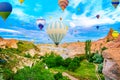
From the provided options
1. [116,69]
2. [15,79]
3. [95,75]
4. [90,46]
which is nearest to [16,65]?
[15,79]

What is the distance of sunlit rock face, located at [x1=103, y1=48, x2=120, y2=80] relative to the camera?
905 centimetres

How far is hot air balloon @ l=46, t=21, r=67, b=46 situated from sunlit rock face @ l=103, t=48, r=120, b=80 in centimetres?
677

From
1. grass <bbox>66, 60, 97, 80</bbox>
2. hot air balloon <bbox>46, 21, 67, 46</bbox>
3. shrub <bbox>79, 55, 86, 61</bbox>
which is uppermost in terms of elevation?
hot air balloon <bbox>46, 21, 67, 46</bbox>

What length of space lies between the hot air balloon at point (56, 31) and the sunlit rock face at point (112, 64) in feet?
22.2

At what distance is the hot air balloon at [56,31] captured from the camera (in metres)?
16.3

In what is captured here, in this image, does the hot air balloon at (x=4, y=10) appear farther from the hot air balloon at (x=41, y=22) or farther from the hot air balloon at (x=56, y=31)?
the hot air balloon at (x=41, y=22)

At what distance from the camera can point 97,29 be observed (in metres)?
18.1

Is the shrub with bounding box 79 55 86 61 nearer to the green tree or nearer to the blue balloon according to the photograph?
the green tree

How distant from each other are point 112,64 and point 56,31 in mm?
7277

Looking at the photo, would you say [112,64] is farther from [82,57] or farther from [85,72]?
[82,57]

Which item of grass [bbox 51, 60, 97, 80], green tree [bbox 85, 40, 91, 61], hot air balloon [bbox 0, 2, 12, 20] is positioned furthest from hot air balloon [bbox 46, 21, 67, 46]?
hot air balloon [bbox 0, 2, 12, 20]

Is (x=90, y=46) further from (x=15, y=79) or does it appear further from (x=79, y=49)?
(x=15, y=79)

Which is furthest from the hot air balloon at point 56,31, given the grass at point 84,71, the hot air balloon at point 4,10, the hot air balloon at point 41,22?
the hot air balloon at point 4,10

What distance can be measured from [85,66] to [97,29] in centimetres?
189
